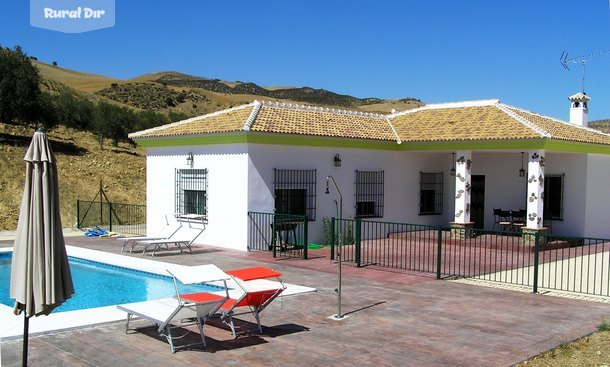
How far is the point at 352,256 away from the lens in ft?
50.7

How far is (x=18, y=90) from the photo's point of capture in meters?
31.3

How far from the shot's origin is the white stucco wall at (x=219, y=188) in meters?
16.7

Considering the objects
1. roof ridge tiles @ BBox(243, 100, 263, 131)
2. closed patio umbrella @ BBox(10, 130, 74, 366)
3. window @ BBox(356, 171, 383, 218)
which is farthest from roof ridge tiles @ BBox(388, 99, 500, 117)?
closed patio umbrella @ BBox(10, 130, 74, 366)

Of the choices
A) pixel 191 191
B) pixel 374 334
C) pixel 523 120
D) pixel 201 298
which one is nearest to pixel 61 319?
pixel 201 298

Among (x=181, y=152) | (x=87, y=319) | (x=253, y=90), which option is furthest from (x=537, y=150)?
(x=253, y=90)

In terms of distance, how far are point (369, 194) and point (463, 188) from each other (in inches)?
118

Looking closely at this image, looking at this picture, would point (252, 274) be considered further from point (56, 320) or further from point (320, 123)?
point (320, 123)

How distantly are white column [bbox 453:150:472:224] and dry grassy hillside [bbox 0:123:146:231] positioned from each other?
14977 millimetres

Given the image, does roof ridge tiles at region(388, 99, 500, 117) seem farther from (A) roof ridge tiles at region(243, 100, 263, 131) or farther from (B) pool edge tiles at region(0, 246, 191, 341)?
(B) pool edge tiles at region(0, 246, 191, 341)

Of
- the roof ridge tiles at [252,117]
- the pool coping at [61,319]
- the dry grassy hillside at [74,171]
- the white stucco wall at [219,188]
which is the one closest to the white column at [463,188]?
the roof ridge tiles at [252,117]

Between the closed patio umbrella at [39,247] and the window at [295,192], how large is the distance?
11.3 meters

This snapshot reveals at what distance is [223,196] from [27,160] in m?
11.4

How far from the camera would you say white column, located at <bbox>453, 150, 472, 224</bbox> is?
752 inches

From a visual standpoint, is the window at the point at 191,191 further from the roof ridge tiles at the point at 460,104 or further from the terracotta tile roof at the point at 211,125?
the roof ridge tiles at the point at 460,104
